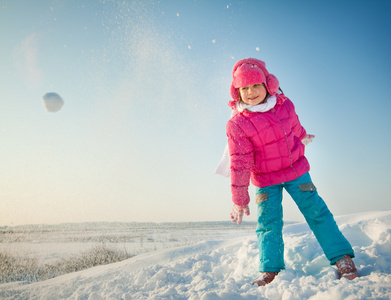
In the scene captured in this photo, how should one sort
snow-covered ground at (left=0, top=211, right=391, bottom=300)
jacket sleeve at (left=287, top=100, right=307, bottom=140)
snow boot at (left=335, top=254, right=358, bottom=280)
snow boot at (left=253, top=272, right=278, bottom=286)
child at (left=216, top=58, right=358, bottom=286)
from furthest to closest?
jacket sleeve at (left=287, top=100, right=307, bottom=140) < child at (left=216, top=58, right=358, bottom=286) < snow boot at (left=253, top=272, right=278, bottom=286) < snow boot at (left=335, top=254, right=358, bottom=280) < snow-covered ground at (left=0, top=211, right=391, bottom=300)

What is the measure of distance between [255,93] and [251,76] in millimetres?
154

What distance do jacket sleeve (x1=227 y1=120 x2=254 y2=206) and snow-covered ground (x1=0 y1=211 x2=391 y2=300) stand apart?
0.63 meters

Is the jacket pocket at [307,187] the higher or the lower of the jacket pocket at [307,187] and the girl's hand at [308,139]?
the lower

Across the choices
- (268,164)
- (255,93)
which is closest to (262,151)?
(268,164)

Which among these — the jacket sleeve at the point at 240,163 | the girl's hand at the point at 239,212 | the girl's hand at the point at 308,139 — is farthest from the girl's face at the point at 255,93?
the girl's hand at the point at 239,212

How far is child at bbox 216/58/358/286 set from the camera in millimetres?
1874

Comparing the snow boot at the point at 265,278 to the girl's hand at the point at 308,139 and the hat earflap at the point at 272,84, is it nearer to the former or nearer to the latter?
the girl's hand at the point at 308,139

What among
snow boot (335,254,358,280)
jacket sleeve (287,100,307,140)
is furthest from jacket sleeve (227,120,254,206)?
snow boot (335,254,358,280)

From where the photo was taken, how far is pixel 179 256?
9.49 feet

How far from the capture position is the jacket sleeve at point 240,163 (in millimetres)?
1904

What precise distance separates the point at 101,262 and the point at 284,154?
12.5 ft

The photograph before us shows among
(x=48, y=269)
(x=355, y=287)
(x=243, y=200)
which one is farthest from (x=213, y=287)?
(x=48, y=269)

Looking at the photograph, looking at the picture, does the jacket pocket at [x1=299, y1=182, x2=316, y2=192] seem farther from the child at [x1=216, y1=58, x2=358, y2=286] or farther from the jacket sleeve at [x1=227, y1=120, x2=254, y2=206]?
the jacket sleeve at [x1=227, y1=120, x2=254, y2=206]

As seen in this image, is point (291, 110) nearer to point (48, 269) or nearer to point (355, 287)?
point (355, 287)
